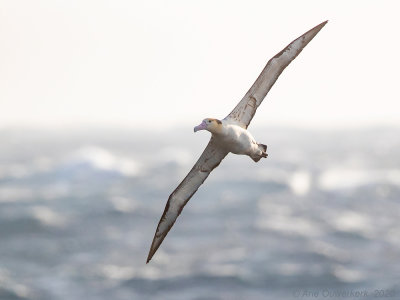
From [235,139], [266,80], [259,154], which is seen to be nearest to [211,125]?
[235,139]

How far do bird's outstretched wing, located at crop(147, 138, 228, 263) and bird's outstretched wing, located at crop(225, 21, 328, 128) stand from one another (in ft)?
4.56

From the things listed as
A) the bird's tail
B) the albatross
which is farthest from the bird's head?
the bird's tail

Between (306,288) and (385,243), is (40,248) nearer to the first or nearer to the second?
(306,288)

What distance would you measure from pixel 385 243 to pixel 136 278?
6468 centimetres

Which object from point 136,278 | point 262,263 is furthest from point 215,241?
point 136,278

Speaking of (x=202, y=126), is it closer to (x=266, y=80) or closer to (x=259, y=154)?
(x=259, y=154)

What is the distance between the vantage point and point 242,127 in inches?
866

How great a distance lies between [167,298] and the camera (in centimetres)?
14275

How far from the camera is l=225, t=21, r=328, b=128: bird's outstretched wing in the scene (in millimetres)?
22188

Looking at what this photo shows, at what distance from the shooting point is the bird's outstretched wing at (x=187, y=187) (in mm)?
23188

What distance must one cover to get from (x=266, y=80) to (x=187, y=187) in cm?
444

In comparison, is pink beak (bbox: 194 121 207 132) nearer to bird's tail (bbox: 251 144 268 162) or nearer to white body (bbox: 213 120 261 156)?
white body (bbox: 213 120 261 156)

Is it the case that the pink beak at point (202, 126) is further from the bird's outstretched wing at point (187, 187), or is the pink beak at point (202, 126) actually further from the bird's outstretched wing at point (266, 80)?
the bird's outstretched wing at point (187, 187)

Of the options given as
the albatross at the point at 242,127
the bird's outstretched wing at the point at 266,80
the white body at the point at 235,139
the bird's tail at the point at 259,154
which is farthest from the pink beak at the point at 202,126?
the bird's tail at the point at 259,154
